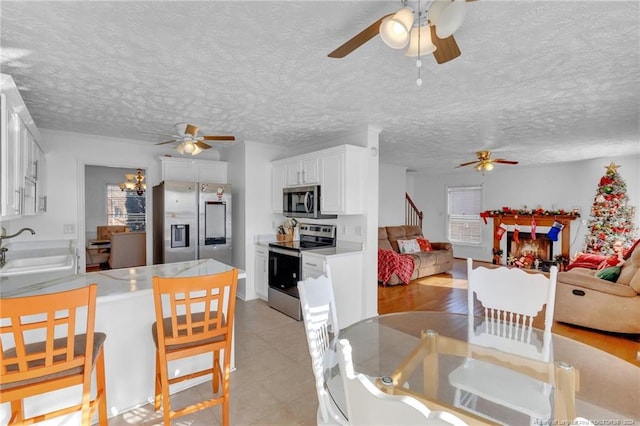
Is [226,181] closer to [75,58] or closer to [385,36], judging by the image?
[75,58]

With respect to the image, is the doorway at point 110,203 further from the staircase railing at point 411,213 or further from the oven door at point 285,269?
the staircase railing at point 411,213

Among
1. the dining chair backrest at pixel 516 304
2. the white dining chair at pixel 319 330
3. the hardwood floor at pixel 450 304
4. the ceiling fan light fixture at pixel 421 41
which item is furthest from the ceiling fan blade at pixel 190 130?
the hardwood floor at pixel 450 304

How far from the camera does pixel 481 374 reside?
184 centimetres

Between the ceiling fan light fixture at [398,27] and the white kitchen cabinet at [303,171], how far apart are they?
2678 mm

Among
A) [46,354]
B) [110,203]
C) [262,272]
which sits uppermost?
[110,203]

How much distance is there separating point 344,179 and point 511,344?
88.9 inches

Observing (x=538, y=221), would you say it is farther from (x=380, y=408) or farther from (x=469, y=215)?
(x=380, y=408)

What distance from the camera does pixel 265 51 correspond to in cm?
193

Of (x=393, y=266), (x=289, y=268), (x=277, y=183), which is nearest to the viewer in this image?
(x=289, y=268)

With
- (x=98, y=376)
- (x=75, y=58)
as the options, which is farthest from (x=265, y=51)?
(x=98, y=376)

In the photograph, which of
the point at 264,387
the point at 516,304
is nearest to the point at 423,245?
the point at 516,304

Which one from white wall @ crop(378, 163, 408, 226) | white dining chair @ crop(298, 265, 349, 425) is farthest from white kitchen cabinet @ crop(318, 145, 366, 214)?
white wall @ crop(378, 163, 408, 226)

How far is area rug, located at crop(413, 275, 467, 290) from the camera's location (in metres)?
5.57

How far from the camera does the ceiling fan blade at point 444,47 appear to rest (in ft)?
4.82
